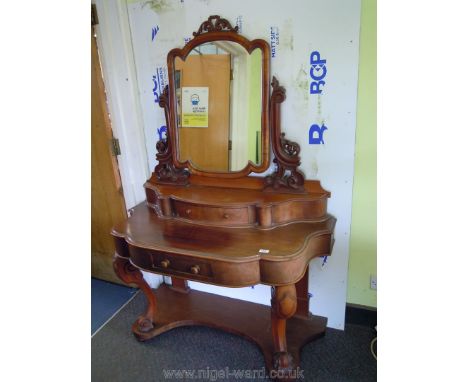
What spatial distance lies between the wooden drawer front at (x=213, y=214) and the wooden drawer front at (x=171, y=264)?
0.24 meters

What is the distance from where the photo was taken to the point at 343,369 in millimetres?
1453

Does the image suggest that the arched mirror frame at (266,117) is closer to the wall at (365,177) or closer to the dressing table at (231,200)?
the dressing table at (231,200)

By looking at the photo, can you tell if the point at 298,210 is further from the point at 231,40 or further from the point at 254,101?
the point at 231,40

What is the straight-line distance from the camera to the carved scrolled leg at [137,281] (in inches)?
60.2

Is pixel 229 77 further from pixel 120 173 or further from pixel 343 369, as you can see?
pixel 343 369

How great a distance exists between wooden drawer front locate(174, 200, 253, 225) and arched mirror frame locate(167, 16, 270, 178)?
23 centimetres

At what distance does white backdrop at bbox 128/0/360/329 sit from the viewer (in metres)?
1.24

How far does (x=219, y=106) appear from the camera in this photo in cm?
146

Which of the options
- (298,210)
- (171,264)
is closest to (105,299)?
(171,264)

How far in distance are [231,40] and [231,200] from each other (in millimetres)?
758

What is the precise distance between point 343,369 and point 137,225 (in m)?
1.27
